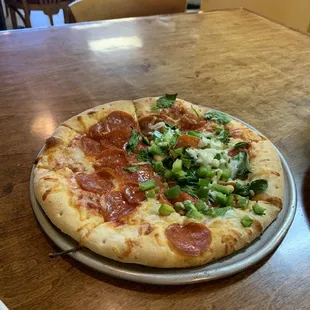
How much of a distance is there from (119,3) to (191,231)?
1.92m

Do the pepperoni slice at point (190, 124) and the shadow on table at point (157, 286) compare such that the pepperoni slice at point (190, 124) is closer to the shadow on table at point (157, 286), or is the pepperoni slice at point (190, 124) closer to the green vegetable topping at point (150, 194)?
the green vegetable topping at point (150, 194)

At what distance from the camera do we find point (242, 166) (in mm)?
1167

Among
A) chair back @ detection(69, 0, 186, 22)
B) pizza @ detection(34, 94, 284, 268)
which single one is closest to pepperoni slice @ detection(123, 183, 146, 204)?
pizza @ detection(34, 94, 284, 268)

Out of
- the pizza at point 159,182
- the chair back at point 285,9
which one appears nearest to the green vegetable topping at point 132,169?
the pizza at point 159,182

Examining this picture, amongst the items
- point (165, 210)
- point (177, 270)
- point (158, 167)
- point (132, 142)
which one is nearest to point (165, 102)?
point (132, 142)

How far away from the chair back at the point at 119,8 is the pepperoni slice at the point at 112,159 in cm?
142

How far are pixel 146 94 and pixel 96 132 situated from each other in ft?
1.57

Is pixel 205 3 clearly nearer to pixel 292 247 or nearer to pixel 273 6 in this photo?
pixel 273 6

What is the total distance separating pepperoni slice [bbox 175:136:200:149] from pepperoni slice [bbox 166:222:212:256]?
13.6 inches

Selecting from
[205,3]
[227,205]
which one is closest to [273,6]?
[205,3]

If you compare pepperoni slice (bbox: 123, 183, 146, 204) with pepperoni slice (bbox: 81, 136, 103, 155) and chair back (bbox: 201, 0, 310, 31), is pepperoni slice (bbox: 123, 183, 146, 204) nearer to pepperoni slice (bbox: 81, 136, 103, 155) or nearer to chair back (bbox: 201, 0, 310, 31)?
pepperoni slice (bbox: 81, 136, 103, 155)

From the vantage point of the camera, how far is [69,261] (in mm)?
921

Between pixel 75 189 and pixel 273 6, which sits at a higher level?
pixel 75 189

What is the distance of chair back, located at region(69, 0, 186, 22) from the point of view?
7.53ft
